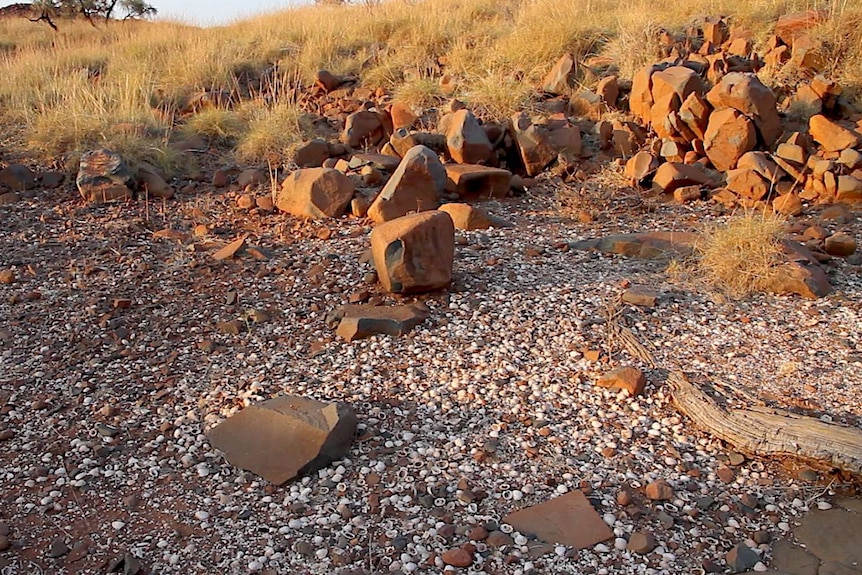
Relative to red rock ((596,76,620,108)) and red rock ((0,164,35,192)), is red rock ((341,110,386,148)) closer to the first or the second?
red rock ((596,76,620,108))

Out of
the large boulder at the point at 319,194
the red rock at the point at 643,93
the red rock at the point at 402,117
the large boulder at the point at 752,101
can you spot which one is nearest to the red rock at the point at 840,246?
the large boulder at the point at 752,101

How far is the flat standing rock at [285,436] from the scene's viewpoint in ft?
8.98

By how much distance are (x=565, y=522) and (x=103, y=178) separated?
4690mm

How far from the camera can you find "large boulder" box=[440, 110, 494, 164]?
5863 millimetres

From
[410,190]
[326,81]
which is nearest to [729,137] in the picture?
[410,190]

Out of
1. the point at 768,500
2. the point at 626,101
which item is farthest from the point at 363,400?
the point at 626,101

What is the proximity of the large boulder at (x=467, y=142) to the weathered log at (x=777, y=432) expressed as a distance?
330 cm

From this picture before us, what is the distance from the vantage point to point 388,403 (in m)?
3.14

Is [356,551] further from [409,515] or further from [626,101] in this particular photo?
[626,101]

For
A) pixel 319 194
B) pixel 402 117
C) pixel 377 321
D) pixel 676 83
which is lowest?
pixel 377 321

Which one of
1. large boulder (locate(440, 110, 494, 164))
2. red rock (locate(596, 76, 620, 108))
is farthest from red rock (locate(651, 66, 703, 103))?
large boulder (locate(440, 110, 494, 164))

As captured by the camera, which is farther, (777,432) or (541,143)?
(541,143)

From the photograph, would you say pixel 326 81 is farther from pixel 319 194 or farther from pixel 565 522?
pixel 565 522

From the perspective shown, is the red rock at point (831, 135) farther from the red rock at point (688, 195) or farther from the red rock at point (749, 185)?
the red rock at point (688, 195)
